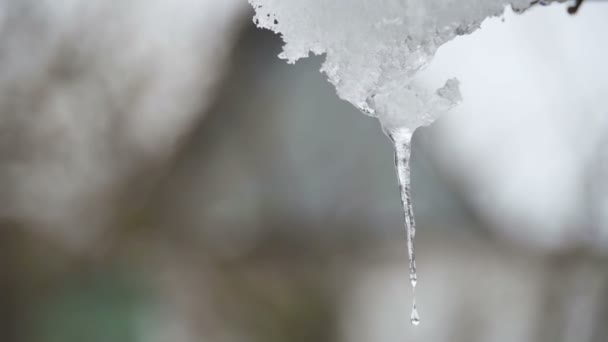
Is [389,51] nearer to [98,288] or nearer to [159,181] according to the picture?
[159,181]

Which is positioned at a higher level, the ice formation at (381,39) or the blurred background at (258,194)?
the blurred background at (258,194)

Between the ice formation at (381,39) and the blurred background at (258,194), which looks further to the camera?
the blurred background at (258,194)

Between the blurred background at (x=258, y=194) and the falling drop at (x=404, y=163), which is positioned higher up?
the blurred background at (x=258, y=194)

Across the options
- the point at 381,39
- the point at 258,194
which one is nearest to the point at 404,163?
the point at 381,39

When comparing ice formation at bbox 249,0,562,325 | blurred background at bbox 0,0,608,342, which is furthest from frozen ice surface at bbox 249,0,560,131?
blurred background at bbox 0,0,608,342

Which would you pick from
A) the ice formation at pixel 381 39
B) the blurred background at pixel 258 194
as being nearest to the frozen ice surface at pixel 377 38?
the ice formation at pixel 381 39

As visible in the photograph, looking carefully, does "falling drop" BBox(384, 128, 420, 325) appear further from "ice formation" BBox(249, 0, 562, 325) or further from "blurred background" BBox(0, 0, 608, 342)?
"blurred background" BBox(0, 0, 608, 342)

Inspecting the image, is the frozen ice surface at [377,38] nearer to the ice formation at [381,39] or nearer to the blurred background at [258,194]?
the ice formation at [381,39]
